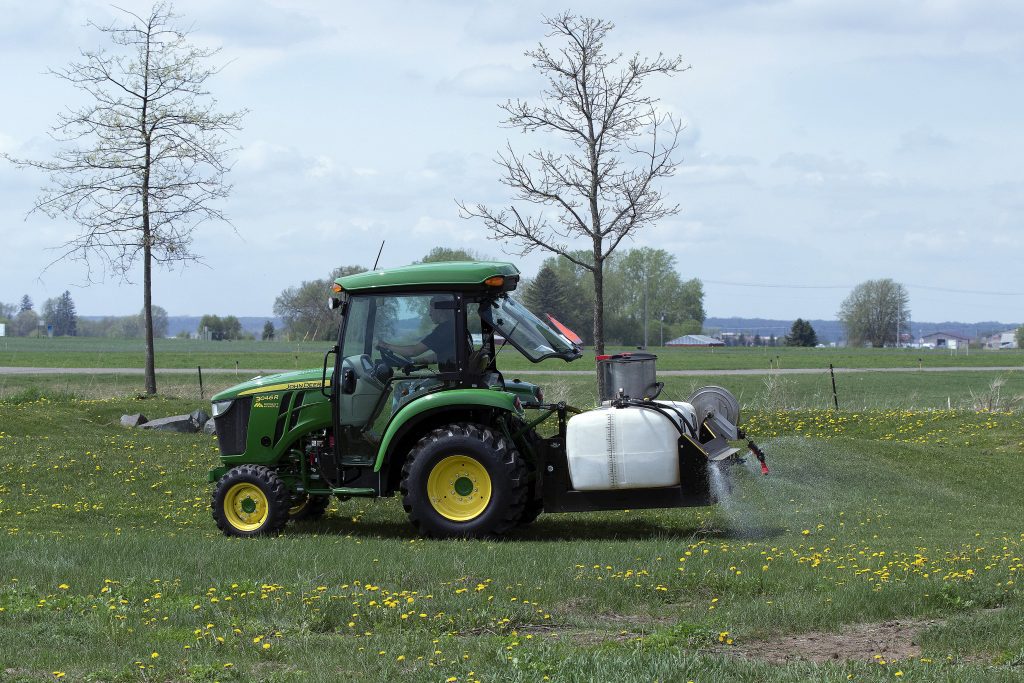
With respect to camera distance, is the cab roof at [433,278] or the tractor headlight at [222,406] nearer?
the cab roof at [433,278]

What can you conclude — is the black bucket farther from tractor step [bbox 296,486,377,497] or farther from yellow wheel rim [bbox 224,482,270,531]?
yellow wheel rim [bbox 224,482,270,531]

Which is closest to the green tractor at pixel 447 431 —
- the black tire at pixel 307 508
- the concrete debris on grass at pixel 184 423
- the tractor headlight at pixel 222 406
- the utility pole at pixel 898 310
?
the tractor headlight at pixel 222 406

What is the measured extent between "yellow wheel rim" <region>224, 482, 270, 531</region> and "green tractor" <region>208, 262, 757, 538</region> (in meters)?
0.01

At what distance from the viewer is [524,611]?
726 centimetres

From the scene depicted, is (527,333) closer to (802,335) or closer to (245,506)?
(245,506)

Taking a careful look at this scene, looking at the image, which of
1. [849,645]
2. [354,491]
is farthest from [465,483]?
[849,645]

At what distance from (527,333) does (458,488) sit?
1478 mm

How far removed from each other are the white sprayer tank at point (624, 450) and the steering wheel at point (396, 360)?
62.0 inches

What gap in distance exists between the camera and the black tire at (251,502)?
10.8 metres

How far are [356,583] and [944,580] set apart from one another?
12.9 feet

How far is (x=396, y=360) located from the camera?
1052cm

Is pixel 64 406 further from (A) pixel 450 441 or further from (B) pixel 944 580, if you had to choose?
(B) pixel 944 580

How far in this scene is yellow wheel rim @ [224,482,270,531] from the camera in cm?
1092

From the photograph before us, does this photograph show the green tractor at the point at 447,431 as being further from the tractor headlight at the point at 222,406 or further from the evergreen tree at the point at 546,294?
the evergreen tree at the point at 546,294
